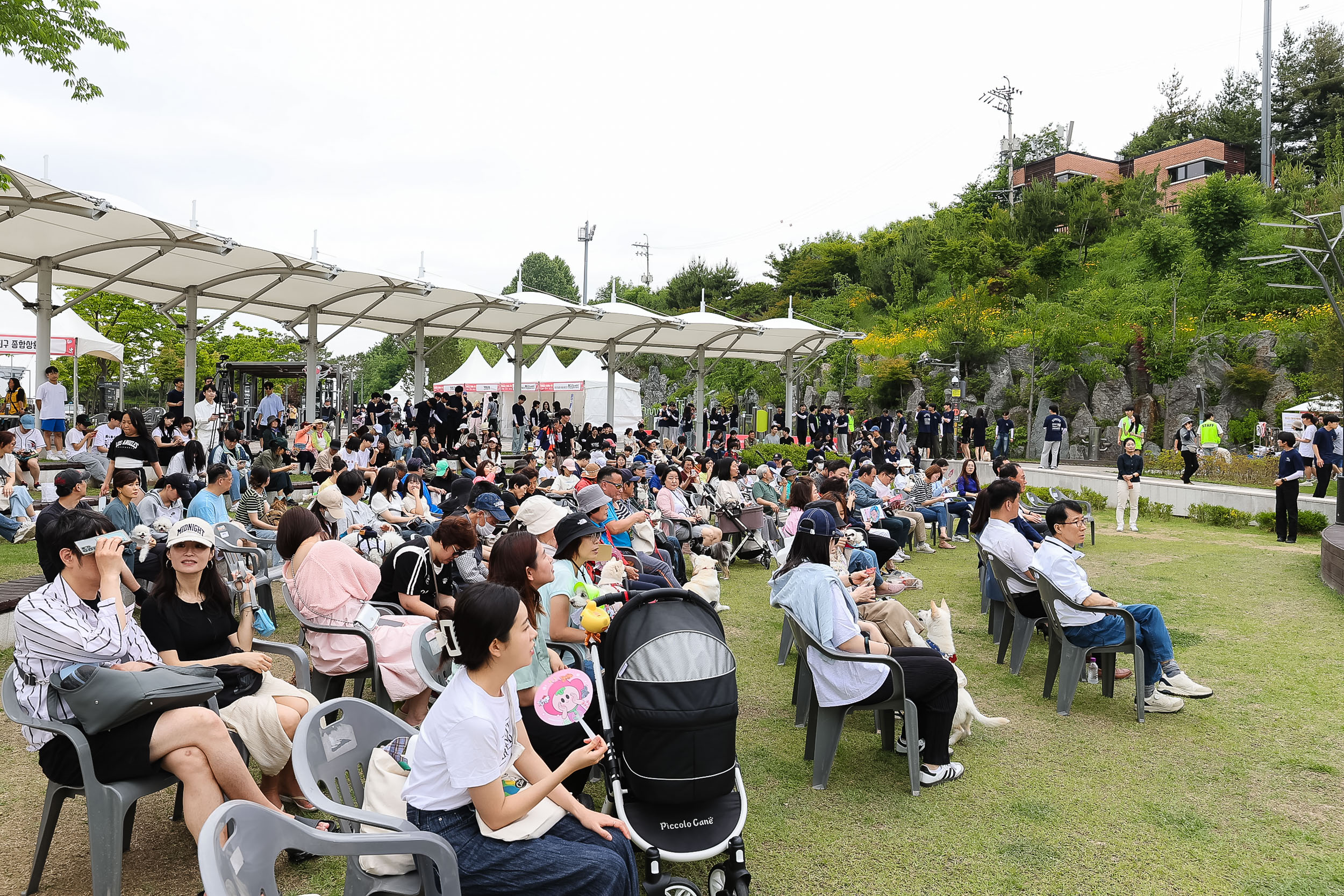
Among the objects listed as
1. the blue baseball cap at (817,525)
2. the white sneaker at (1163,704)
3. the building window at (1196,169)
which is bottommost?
the white sneaker at (1163,704)

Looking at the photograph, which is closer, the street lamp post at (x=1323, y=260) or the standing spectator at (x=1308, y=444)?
the street lamp post at (x=1323, y=260)

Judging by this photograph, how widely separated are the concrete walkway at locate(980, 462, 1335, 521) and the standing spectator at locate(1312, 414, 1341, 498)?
0.26m

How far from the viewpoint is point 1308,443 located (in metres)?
16.2

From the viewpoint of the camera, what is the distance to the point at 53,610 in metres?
2.93

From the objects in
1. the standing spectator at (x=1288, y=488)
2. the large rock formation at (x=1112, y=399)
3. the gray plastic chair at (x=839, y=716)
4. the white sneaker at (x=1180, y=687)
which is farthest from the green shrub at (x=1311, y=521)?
the large rock formation at (x=1112, y=399)

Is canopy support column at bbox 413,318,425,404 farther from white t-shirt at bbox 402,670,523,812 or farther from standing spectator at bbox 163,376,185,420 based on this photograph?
white t-shirt at bbox 402,670,523,812

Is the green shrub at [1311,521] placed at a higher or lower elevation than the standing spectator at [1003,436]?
lower

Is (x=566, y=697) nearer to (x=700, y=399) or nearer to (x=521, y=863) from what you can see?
(x=521, y=863)

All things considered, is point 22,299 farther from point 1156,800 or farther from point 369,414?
point 1156,800

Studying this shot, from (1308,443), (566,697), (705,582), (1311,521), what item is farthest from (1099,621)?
(1308,443)

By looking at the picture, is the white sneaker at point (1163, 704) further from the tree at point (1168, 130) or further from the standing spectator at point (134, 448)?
the tree at point (1168, 130)

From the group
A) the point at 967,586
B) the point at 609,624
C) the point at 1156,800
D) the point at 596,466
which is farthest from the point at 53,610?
the point at 967,586

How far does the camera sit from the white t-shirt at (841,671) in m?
3.96

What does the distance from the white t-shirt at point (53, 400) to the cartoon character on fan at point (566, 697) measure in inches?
454
